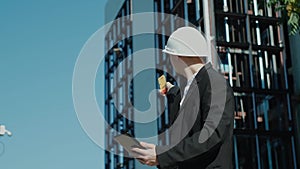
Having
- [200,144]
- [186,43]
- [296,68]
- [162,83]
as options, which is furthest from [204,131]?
[296,68]

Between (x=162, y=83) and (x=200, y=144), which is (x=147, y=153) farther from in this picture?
(x=162, y=83)

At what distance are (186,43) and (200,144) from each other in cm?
33

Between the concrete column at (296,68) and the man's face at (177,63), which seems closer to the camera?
the man's face at (177,63)

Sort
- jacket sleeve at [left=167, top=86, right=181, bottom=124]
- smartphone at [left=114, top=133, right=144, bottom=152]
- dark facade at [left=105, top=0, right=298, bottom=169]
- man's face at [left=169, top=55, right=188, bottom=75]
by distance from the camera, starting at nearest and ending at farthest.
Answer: smartphone at [left=114, top=133, right=144, bottom=152] < man's face at [left=169, top=55, right=188, bottom=75] < jacket sleeve at [left=167, top=86, right=181, bottom=124] < dark facade at [left=105, top=0, right=298, bottom=169]

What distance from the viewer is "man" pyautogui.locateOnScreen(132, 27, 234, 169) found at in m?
1.83

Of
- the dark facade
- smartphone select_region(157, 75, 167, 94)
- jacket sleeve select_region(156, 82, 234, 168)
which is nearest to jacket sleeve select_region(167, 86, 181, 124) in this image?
smartphone select_region(157, 75, 167, 94)

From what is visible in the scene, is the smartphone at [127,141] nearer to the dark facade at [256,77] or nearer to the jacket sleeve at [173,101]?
the jacket sleeve at [173,101]

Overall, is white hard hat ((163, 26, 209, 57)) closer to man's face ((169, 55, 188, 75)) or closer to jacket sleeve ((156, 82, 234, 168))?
man's face ((169, 55, 188, 75))

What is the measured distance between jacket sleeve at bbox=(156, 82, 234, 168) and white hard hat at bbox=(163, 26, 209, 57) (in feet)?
0.59

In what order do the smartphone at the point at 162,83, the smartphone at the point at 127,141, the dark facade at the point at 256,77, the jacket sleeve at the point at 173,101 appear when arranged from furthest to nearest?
the dark facade at the point at 256,77 → the smartphone at the point at 162,83 → the jacket sleeve at the point at 173,101 → the smartphone at the point at 127,141

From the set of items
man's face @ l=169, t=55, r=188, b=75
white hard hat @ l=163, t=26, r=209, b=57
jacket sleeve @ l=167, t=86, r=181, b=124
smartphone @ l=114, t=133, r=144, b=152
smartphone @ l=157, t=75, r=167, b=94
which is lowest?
smartphone @ l=114, t=133, r=144, b=152

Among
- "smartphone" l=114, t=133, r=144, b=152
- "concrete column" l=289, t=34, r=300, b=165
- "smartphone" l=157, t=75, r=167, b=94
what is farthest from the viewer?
"concrete column" l=289, t=34, r=300, b=165

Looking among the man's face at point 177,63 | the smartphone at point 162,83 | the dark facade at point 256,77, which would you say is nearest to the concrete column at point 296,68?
the dark facade at point 256,77

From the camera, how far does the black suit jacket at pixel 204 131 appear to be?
6.02ft
